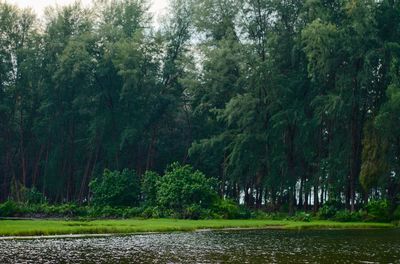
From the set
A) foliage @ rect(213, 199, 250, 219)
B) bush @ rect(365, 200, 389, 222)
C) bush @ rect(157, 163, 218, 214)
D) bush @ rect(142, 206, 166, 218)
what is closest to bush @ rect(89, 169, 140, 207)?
bush @ rect(157, 163, 218, 214)

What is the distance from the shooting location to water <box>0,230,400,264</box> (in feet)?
77.1

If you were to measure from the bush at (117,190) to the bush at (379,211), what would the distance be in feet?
84.5

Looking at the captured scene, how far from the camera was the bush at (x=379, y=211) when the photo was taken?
53094mm

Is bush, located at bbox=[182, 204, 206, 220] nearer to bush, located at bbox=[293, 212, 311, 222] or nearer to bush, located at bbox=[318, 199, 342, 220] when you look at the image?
bush, located at bbox=[293, 212, 311, 222]

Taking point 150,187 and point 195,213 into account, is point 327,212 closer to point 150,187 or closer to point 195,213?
point 195,213

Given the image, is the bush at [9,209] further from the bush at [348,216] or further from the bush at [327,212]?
the bush at [348,216]

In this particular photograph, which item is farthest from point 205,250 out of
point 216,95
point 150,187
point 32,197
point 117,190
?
point 32,197

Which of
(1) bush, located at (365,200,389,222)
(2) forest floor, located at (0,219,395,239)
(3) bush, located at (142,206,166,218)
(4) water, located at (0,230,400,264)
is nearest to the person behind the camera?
(4) water, located at (0,230,400,264)

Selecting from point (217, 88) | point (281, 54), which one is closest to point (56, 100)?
point (217, 88)

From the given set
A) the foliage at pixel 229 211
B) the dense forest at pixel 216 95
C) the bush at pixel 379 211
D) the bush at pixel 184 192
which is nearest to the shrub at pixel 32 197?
the dense forest at pixel 216 95

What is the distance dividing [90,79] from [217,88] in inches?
763

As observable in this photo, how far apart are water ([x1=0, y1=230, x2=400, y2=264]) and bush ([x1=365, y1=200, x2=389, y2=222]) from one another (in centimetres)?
1813

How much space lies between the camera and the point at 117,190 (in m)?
64.5

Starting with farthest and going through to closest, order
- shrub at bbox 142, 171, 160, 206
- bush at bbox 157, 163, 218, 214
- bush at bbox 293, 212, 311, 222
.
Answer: shrub at bbox 142, 171, 160, 206, bush at bbox 157, 163, 218, 214, bush at bbox 293, 212, 311, 222
